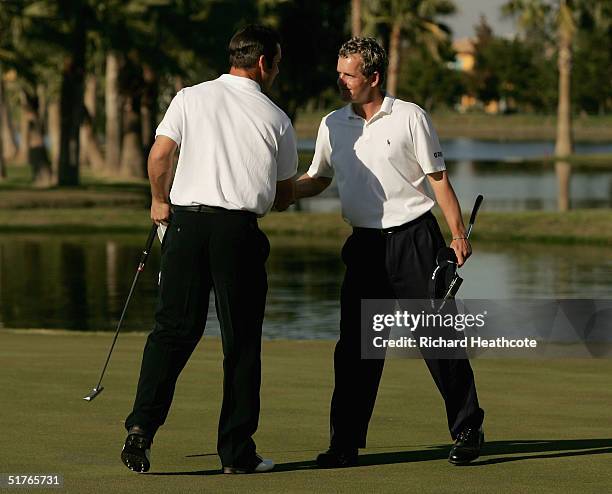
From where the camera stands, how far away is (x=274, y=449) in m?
8.50

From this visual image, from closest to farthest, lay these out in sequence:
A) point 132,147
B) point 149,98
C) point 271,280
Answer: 1. point 271,280
2. point 149,98
3. point 132,147

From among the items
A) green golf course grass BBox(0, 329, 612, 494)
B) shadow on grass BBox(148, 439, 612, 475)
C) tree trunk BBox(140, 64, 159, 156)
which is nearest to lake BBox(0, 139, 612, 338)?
green golf course grass BBox(0, 329, 612, 494)

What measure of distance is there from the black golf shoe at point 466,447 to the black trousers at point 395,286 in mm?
172

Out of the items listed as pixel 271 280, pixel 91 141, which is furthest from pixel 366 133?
pixel 91 141

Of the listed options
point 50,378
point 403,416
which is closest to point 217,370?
point 50,378

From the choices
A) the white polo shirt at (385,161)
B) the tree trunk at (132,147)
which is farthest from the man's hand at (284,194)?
the tree trunk at (132,147)

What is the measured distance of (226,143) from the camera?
7.89m

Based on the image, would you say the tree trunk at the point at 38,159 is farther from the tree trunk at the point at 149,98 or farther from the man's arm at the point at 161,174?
the man's arm at the point at 161,174

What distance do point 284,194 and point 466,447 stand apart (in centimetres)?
145

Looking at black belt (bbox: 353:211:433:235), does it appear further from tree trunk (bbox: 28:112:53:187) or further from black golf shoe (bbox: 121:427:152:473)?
tree trunk (bbox: 28:112:53:187)

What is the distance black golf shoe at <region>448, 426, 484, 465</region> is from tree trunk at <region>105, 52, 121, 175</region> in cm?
5976

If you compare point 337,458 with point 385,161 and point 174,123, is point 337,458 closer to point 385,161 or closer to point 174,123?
point 385,161

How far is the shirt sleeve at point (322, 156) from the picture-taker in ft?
28.5

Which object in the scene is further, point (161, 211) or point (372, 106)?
point (372, 106)
